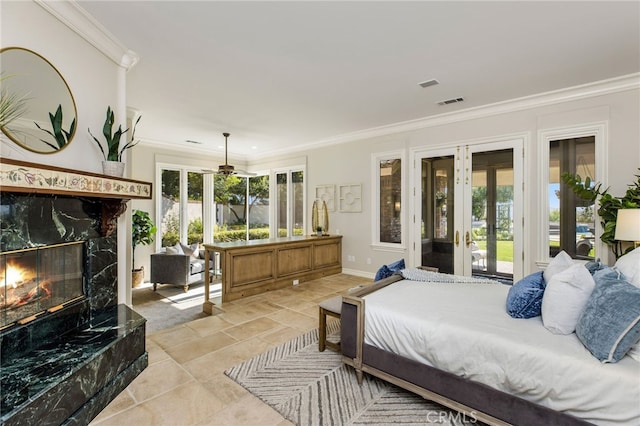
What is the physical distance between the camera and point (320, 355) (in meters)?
2.79

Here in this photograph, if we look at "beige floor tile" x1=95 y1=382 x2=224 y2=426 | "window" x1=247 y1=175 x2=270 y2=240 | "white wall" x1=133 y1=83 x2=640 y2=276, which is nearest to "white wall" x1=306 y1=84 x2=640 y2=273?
"white wall" x1=133 y1=83 x2=640 y2=276

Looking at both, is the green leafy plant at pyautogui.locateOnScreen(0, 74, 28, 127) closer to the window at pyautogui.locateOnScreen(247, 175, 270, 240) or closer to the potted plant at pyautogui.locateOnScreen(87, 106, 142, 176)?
the potted plant at pyautogui.locateOnScreen(87, 106, 142, 176)

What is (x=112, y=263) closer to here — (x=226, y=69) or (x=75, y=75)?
(x=75, y=75)

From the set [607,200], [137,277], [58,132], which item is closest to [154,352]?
[58,132]

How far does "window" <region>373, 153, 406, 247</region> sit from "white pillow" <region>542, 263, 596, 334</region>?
12.0 ft

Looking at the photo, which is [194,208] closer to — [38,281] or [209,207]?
[209,207]

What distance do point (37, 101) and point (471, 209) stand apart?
16.8ft

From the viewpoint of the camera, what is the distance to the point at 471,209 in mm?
4727

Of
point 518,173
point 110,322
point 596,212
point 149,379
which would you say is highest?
point 518,173

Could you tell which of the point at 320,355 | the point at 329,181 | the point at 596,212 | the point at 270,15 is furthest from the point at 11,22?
the point at 596,212

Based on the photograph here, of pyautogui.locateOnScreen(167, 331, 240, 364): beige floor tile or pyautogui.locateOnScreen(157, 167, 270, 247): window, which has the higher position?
pyautogui.locateOnScreen(157, 167, 270, 247): window

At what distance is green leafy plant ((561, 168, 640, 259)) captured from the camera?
10.6 ft

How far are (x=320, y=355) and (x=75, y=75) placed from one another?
3.16 meters

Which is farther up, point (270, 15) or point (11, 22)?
point (270, 15)
